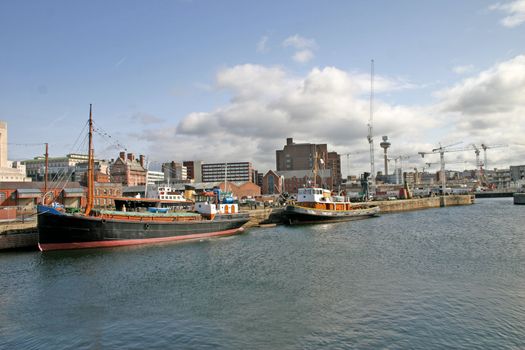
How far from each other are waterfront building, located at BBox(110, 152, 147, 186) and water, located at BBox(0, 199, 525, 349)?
93392mm

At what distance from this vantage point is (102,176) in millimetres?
89625

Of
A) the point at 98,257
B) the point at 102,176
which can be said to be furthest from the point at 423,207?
the point at 98,257

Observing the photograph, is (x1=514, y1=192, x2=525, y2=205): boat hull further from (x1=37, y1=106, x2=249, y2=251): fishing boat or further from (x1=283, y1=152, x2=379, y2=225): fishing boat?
(x1=37, y1=106, x2=249, y2=251): fishing boat

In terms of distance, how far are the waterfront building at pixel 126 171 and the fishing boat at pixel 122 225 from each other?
8027 cm

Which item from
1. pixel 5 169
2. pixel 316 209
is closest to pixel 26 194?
pixel 316 209

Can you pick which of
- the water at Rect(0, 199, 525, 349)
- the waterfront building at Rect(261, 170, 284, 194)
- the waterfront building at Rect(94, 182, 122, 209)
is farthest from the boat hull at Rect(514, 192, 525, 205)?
the waterfront building at Rect(94, 182, 122, 209)

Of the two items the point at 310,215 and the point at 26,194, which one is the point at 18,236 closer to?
the point at 26,194

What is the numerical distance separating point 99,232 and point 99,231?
10 centimetres

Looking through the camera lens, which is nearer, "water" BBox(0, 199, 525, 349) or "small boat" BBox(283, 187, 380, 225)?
"water" BBox(0, 199, 525, 349)

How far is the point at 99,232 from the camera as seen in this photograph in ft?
124

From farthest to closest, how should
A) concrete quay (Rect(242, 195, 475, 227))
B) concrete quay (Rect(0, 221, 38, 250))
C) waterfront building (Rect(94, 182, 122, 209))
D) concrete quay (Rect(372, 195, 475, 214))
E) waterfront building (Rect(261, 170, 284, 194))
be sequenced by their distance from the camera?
waterfront building (Rect(261, 170, 284, 194))
concrete quay (Rect(372, 195, 475, 214))
waterfront building (Rect(94, 182, 122, 209))
concrete quay (Rect(242, 195, 475, 227))
concrete quay (Rect(0, 221, 38, 250))

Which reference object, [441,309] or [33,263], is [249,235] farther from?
[441,309]

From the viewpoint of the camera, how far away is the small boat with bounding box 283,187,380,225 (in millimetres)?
62375

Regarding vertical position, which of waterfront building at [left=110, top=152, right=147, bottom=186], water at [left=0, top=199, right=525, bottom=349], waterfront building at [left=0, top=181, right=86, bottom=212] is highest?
waterfront building at [left=110, top=152, right=147, bottom=186]
